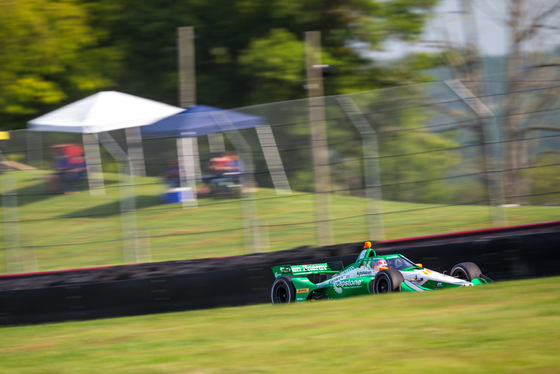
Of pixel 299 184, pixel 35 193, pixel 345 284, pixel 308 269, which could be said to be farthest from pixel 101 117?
pixel 345 284

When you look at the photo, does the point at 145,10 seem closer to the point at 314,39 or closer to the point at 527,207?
the point at 314,39

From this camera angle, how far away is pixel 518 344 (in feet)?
14.9

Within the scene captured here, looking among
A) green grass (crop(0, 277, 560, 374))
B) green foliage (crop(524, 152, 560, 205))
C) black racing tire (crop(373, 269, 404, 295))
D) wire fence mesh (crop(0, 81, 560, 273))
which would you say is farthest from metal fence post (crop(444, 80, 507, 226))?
green grass (crop(0, 277, 560, 374))

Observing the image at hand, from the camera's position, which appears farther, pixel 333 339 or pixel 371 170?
pixel 371 170

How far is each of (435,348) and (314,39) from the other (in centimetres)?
609

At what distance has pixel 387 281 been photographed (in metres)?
8.09

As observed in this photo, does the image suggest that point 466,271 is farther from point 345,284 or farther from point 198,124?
point 198,124

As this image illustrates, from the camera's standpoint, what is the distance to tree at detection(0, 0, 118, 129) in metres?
17.8

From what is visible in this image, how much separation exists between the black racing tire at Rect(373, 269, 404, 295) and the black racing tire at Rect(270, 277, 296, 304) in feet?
3.30

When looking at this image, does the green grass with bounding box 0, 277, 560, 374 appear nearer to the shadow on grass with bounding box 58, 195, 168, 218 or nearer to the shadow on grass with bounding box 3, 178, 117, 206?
the shadow on grass with bounding box 58, 195, 168, 218

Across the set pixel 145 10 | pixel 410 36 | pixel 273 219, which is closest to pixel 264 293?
pixel 273 219

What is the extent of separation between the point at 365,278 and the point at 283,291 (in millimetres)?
1019

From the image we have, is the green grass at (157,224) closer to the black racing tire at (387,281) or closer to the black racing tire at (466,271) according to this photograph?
the black racing tire at (466,271)

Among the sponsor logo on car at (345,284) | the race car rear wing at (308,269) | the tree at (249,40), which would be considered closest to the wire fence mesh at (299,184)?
the race car rear wing at (308,269)
